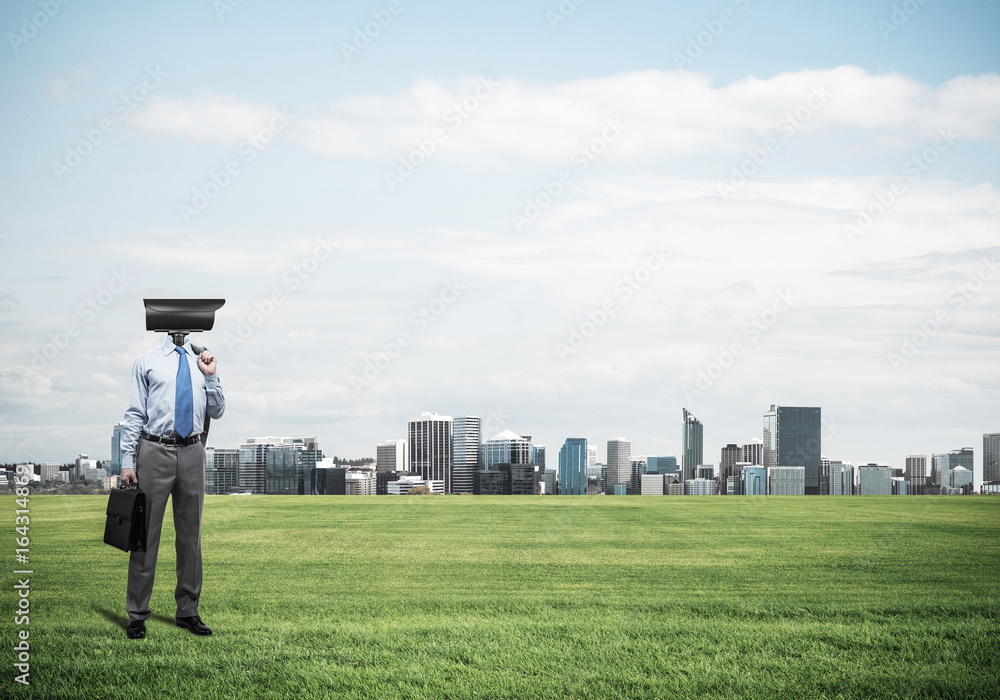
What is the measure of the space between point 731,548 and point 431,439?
890 inches

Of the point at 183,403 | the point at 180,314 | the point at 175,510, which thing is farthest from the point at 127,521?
the point at 180,314

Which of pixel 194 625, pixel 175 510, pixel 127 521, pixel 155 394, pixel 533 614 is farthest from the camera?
pixel 533 614

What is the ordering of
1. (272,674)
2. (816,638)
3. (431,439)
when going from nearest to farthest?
(272,674), (816,638), (431,439)

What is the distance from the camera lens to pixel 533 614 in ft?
26.3

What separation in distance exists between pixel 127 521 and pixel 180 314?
5.92 ft

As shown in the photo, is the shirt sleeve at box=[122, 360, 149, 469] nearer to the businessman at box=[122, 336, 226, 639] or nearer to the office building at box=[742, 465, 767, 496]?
the businessman at box=[122, 336, 226, 639]

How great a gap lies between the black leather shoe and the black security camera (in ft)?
8.65

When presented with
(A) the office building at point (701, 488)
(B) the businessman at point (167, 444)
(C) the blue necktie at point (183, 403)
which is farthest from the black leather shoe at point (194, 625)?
(A) the office building at point (701, 488)

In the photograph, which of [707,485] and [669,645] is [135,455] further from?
[707,485]

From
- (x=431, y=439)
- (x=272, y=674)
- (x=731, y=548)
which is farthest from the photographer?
(x=431, y=439)

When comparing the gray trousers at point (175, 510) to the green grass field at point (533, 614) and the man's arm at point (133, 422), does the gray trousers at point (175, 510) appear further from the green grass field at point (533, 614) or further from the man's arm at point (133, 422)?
the green grass field at point (533, 614)

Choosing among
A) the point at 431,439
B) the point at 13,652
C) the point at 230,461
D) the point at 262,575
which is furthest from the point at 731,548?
the point at 431,439

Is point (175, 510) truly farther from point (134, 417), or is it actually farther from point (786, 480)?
point (786, 480)

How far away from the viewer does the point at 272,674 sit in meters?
6.13
